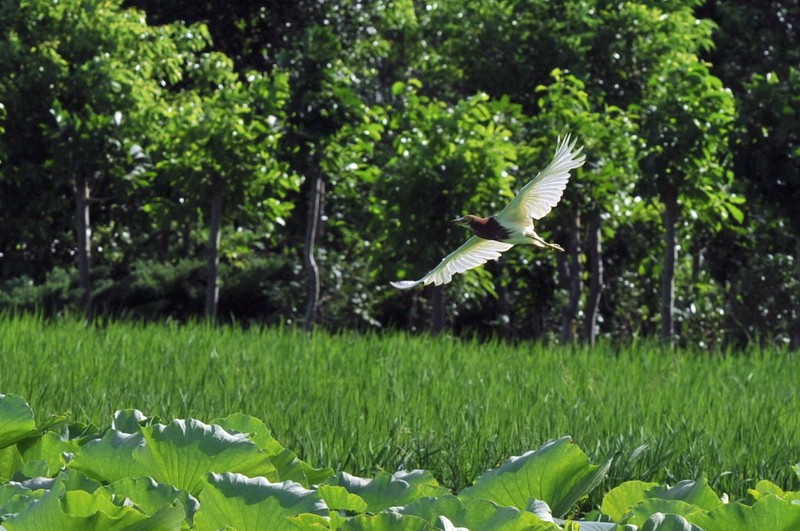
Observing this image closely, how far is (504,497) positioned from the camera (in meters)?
1.74

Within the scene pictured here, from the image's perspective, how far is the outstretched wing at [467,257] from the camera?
2402 millimetres

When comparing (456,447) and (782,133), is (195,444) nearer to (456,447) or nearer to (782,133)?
(456,447)

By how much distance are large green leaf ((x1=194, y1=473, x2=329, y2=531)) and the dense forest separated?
632cm

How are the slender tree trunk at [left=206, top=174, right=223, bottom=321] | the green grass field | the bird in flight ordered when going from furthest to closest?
the slender tree trunk at [left=206, top=174, right=223, bottom=321], the green grass field, the bird in flight

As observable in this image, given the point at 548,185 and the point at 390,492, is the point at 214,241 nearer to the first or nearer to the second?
the point at 548,185

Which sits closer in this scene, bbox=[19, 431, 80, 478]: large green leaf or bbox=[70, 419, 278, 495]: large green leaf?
bbox=[70, 419, 278, 495]: large green leaf

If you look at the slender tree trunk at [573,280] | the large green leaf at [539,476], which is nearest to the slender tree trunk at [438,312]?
the slender tree trunk at [573,280]

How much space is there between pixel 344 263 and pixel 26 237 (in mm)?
3302

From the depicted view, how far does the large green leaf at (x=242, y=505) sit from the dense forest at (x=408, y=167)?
6317mm

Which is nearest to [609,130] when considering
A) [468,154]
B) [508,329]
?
[468,154]

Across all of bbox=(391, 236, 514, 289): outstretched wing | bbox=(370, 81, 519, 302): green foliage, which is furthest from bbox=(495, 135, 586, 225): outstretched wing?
bbox=(370, 81, 519, 302): green foliage

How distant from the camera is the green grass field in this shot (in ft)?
11.0

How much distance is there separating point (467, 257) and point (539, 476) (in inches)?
34.5

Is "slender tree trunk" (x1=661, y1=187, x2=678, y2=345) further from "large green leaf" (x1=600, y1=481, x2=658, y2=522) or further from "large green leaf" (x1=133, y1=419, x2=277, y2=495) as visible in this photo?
"large green leaf" (x1=133, y1=419, x2=277, y2=495)
